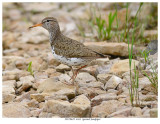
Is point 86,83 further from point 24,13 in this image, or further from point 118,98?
point 24,13

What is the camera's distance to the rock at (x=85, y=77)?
5.43m

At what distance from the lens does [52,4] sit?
11.8 m

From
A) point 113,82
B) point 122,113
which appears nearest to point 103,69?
point 113,82

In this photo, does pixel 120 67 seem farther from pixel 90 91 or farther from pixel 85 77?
pixel 90 91

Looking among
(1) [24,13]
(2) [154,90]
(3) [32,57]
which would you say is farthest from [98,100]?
(1) [24,13]

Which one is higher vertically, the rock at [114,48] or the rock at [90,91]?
the rock at [114,48]

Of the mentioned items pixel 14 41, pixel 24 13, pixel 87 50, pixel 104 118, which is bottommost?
pixel 104 118

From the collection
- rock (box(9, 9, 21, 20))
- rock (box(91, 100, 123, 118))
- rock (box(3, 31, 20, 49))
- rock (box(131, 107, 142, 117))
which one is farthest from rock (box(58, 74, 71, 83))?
rock (box(9, 9, 21, 20))

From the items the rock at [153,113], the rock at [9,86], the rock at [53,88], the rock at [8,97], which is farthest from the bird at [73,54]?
the rock at [153,113]

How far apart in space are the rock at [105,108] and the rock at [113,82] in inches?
27.9

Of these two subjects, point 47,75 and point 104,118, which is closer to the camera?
point 104,118

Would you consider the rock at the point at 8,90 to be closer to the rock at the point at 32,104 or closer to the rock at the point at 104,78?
the rock at the point at 32,104

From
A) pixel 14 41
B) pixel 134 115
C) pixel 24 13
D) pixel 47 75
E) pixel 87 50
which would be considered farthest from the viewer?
pixel 24 13

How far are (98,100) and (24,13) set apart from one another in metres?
7.98
